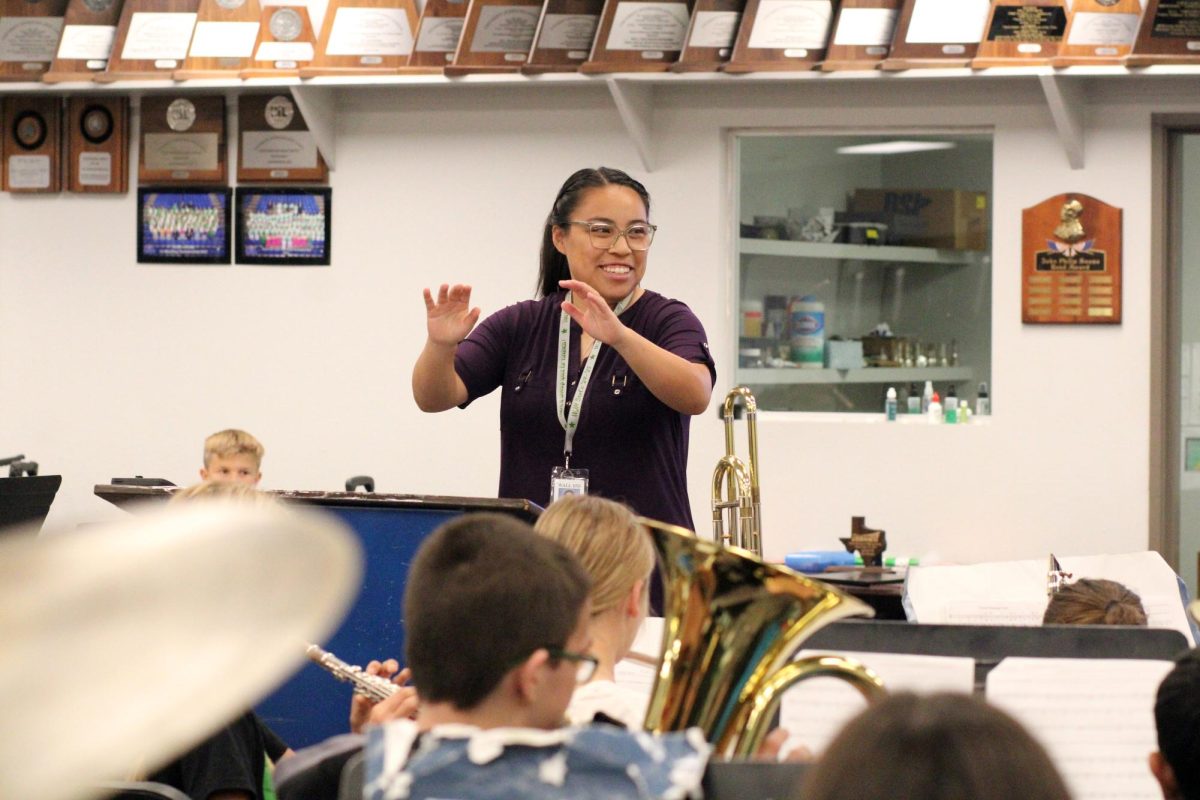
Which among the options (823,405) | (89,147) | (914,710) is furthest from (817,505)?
(914,710)

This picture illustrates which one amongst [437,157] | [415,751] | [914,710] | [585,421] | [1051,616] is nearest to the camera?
[914,710]

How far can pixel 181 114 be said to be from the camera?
17.8 feet

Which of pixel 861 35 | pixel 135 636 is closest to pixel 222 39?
pixel 861 35

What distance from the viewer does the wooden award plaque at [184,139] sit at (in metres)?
5.41

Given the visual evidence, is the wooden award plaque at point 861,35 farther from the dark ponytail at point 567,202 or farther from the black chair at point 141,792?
the black chair at point 141,792

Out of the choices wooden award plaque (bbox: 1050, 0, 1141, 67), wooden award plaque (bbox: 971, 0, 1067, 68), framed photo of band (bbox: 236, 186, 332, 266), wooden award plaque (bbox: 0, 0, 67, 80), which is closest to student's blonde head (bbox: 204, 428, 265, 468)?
framed photo of band (bbox: 236, 186, 332, 266)

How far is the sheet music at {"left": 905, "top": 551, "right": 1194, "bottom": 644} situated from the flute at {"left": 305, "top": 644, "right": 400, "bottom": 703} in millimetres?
1173

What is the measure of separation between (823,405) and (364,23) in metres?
1.97

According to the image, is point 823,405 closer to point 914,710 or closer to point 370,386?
point 370,386

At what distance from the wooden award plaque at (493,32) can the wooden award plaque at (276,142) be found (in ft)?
2.22

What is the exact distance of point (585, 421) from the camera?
287cm

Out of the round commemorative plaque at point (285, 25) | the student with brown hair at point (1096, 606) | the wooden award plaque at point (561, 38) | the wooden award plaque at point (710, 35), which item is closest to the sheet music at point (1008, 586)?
the student with brown hair at point (1096, 606)

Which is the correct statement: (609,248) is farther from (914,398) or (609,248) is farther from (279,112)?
(279,112)

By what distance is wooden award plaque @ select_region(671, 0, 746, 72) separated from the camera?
15.7 ft
